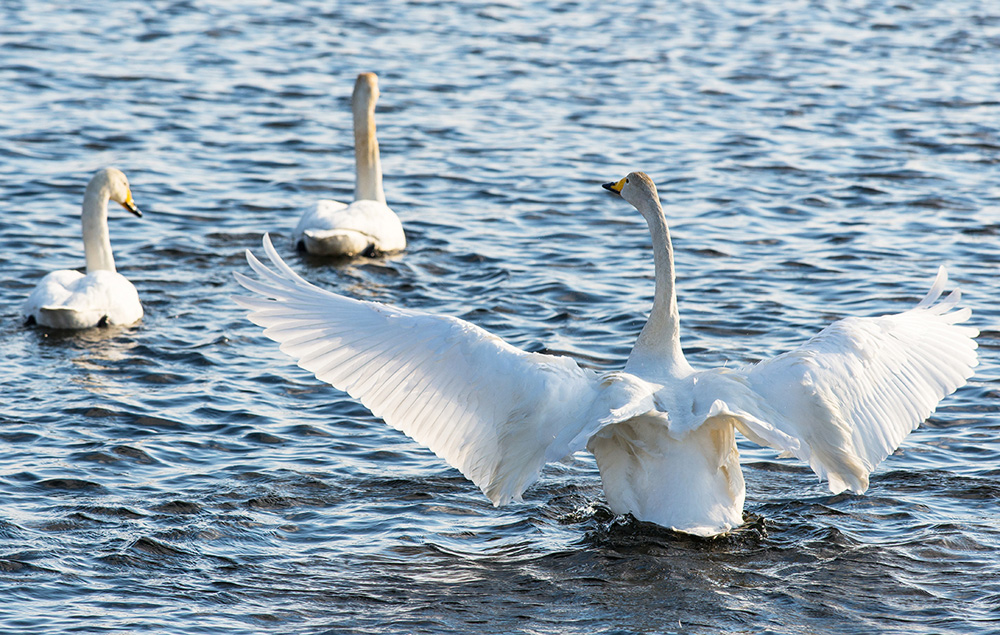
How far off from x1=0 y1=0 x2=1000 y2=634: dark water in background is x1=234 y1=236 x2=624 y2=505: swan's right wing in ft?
1.71

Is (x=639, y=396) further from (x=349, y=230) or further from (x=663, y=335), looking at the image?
(x=349, y=230)

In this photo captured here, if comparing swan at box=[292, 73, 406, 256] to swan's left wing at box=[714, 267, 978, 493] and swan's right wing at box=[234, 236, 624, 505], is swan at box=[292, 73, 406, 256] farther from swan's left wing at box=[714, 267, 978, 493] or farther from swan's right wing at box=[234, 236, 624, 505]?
swan's left wing at box=[714, 267, 978, 493]

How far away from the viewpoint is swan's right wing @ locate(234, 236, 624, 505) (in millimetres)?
6793

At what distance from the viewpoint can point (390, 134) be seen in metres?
15.7

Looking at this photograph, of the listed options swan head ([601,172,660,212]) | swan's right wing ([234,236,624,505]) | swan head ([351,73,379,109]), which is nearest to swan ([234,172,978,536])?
swan's right wing ([234,236,624,505])

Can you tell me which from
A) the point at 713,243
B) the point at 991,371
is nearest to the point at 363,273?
the point at 713,243

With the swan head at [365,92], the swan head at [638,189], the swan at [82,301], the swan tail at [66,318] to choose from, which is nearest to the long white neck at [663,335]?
the swan head at [638,189]

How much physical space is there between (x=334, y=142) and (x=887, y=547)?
9838 millimetres

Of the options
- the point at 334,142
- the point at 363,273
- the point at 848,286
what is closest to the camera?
the point at 848,286

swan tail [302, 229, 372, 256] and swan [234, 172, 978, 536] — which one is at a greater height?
Answer: swan [234, 172, 978, 536]

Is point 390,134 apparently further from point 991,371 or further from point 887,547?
point 887,547

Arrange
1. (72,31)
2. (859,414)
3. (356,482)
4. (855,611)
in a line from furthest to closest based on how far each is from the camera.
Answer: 1. (72,31)
2. (356,482)
3. (859,414)
4. (855,611)

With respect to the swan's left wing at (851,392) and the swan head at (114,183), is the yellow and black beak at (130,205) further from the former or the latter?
the swan's left wing at (851,392)

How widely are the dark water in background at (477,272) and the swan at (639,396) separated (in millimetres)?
430
